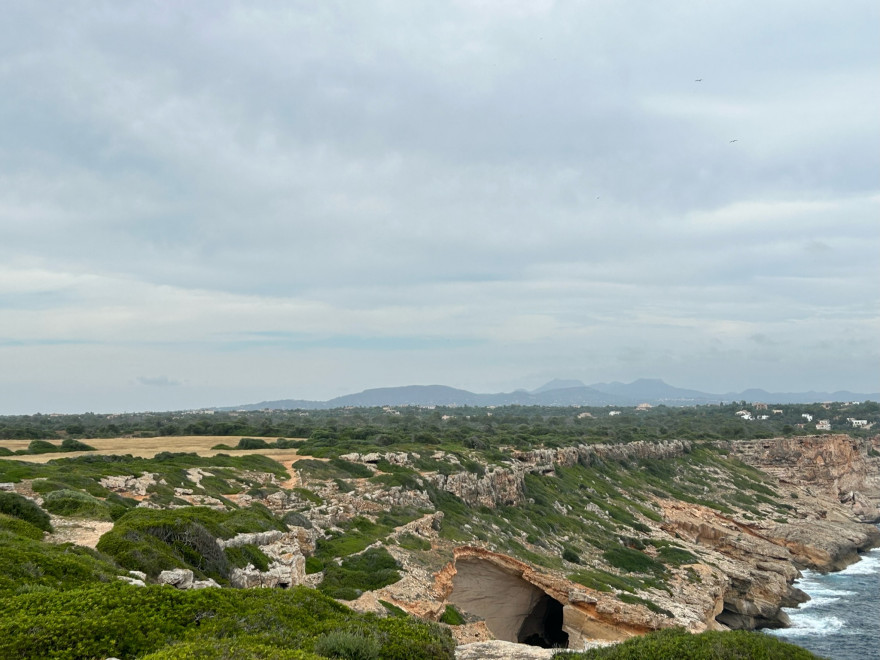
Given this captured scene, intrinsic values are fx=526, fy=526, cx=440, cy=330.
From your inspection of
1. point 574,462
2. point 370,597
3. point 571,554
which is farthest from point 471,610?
point 574,462

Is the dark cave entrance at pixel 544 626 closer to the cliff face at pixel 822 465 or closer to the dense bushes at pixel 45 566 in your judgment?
the dense bushes at pixel 45 566

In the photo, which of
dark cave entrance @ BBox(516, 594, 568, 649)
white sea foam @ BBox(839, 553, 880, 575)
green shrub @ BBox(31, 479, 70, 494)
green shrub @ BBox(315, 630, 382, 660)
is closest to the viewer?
green shrub @ BBox(315, 630, 382, 660)

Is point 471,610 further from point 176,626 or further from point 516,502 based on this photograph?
point 176,626

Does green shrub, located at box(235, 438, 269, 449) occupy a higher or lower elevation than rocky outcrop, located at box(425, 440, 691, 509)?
higher

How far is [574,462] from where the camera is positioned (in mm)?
78562

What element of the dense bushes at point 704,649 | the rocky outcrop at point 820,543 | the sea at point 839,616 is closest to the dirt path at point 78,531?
the dense bushes at point 704,649

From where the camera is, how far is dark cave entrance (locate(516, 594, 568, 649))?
4053 cm

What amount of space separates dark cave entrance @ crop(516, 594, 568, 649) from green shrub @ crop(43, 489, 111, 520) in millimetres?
31099

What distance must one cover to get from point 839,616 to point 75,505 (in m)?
64.2

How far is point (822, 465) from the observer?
104188 millimetres

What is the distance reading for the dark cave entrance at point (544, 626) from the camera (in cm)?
4053

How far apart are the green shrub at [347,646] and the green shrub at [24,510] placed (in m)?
13.3

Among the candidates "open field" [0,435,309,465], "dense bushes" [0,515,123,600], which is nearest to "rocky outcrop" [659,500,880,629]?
"open field" [0,435,309,465]

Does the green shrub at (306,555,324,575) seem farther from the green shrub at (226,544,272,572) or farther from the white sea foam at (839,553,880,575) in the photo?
the white sea foam at (839,553,880,575)
